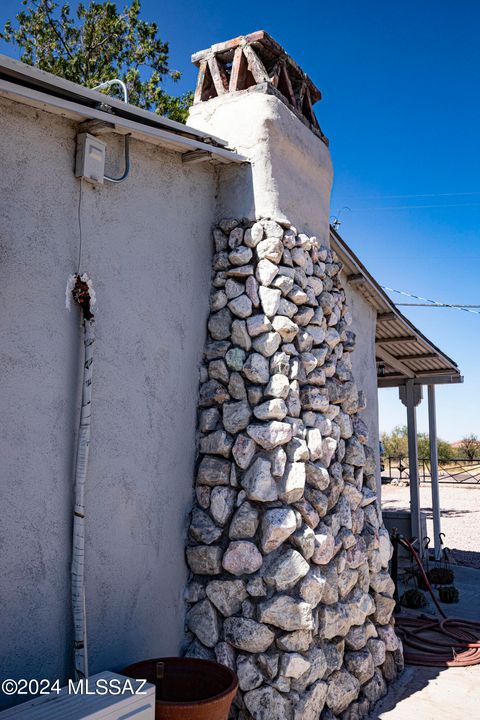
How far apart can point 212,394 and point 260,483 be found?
2.52 feet

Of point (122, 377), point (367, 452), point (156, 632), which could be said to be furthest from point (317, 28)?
point (156, 632)

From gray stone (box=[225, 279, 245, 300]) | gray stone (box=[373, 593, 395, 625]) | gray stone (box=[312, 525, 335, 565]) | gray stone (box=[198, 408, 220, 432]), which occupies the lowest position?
gray stone (box=[373, 593, 395, 625])

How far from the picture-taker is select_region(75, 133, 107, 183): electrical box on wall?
13.2 feet

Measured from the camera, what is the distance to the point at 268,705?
421 cm

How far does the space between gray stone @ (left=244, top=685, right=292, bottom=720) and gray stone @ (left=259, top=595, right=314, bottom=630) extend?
0.40 metres

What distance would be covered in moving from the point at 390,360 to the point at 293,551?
6.66 m

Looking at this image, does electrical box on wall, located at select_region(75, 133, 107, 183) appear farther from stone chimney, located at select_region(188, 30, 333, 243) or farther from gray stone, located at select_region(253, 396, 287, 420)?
gray stone, located at select_region(253, 396, 287, 420)

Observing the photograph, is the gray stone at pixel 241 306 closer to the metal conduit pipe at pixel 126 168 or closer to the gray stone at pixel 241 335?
the gray stone at pixel 241 335

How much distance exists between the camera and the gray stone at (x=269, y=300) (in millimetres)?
4883

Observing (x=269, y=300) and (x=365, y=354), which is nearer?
(x=269, y=300)

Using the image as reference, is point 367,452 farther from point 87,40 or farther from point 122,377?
point 87,40

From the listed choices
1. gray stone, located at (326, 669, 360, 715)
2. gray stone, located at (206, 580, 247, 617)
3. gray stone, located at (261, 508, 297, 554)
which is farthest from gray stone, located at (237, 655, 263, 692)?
gray stone, located at (261, 508, 297, 554)

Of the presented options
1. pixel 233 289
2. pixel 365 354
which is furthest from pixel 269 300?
pixel 365 354

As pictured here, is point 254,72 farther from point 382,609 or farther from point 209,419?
point 382,609
